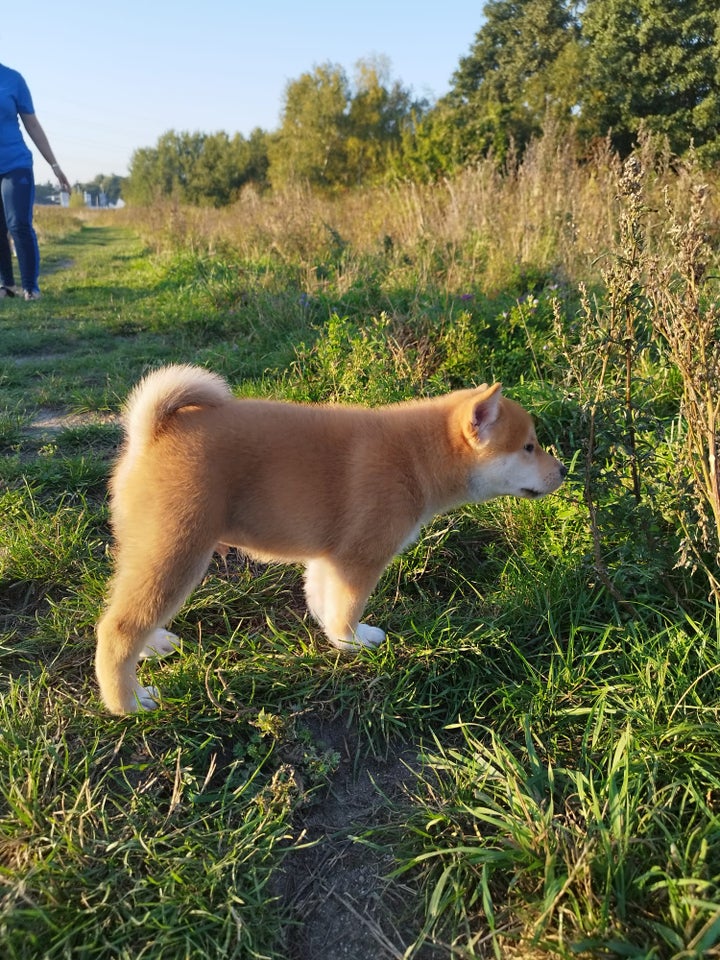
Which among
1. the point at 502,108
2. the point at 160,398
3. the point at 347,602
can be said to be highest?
the point at 502,108

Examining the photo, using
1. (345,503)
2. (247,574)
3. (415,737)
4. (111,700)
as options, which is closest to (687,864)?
(415,737)

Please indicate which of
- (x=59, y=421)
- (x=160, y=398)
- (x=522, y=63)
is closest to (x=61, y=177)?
(x=59, y=421)

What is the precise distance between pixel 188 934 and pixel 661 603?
81.7 inches

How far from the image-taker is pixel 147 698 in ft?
7.45

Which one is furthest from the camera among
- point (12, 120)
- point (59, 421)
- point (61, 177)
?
point (61, 177)

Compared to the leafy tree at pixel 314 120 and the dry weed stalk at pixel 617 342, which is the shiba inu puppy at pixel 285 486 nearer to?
the dry weed stalk at pixel 617 342

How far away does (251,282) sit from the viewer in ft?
24.4

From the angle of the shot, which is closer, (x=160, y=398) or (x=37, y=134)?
(x=160, y=398)

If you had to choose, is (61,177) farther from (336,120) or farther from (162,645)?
(336,120)

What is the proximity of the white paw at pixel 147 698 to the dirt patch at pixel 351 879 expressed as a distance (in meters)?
0.70

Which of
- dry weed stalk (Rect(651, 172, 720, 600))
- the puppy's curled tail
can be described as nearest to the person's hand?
the puppy's curled tail

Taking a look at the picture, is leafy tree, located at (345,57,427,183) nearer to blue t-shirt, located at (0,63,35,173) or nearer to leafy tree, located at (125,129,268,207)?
leafy tree, located at (125,129,268,207)

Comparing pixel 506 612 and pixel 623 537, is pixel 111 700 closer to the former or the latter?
pixel 506 612

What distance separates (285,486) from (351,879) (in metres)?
1.30
